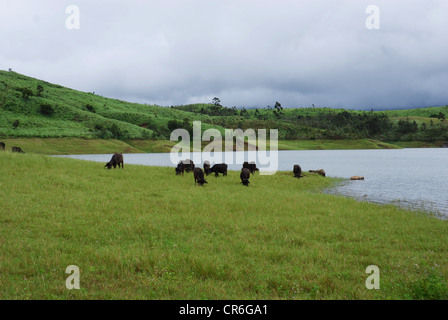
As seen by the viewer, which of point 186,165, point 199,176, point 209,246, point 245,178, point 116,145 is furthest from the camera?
point 116,145

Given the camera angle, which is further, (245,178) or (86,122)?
(86,122)

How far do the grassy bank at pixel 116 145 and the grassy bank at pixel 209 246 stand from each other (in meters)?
55.0

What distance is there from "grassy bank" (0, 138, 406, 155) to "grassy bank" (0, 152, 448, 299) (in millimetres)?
54962

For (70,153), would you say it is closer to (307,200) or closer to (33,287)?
(307,200)

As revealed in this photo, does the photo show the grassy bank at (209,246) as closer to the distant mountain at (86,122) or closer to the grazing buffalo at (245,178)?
the grazing buffalo at (245,178)

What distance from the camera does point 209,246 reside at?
33.3ft

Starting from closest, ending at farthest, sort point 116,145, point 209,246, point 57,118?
point 209,246 < point 116,145 < point 57,118

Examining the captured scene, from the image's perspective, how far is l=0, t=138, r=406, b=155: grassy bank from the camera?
84.9 m

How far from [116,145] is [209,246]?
101m

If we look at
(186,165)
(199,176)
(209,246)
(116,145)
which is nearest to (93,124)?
(116,145)

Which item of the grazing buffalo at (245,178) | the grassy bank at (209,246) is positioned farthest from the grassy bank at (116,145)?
the grassy bank at (209,246)

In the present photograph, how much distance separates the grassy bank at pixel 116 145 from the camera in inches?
3344

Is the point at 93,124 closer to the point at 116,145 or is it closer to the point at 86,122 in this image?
the point at 86,122
